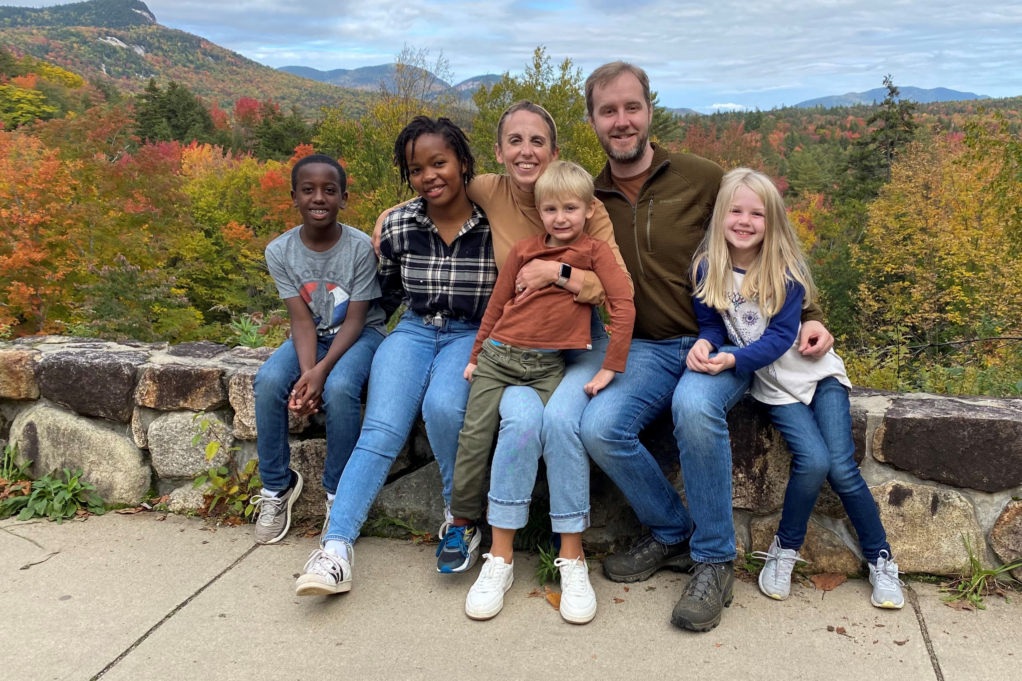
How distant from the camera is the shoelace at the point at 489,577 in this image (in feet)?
7.09

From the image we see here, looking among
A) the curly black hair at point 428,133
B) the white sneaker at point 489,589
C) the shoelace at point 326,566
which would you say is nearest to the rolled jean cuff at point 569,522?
the white sneaker at point 489,589

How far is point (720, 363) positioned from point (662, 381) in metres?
0.23

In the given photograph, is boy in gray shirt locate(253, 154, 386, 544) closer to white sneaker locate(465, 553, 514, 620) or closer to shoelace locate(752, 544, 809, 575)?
white sneaker locate(465, 553, 514, 620)

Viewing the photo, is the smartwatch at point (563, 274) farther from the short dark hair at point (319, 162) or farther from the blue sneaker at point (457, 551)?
the short dark hair at point (319, 162)

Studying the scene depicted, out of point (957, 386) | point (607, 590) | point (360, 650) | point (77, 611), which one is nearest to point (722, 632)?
point (607, 590)

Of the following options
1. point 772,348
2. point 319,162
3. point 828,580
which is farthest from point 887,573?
point 319,162

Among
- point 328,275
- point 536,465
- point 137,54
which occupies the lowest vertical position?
point 536,465

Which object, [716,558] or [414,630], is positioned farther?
[716,558]

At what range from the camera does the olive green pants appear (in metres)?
2.29

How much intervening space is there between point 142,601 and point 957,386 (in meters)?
3.97

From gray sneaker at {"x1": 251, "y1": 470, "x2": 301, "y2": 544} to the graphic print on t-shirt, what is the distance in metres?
0.70

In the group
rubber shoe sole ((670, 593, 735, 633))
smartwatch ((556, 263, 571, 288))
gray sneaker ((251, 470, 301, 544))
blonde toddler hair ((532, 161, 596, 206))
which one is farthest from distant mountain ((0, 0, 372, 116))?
rubber shoe sole ((670, 593, 735, 633))

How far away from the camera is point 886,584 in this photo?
214cm

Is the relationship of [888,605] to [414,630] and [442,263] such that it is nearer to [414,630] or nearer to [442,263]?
[414,630]
